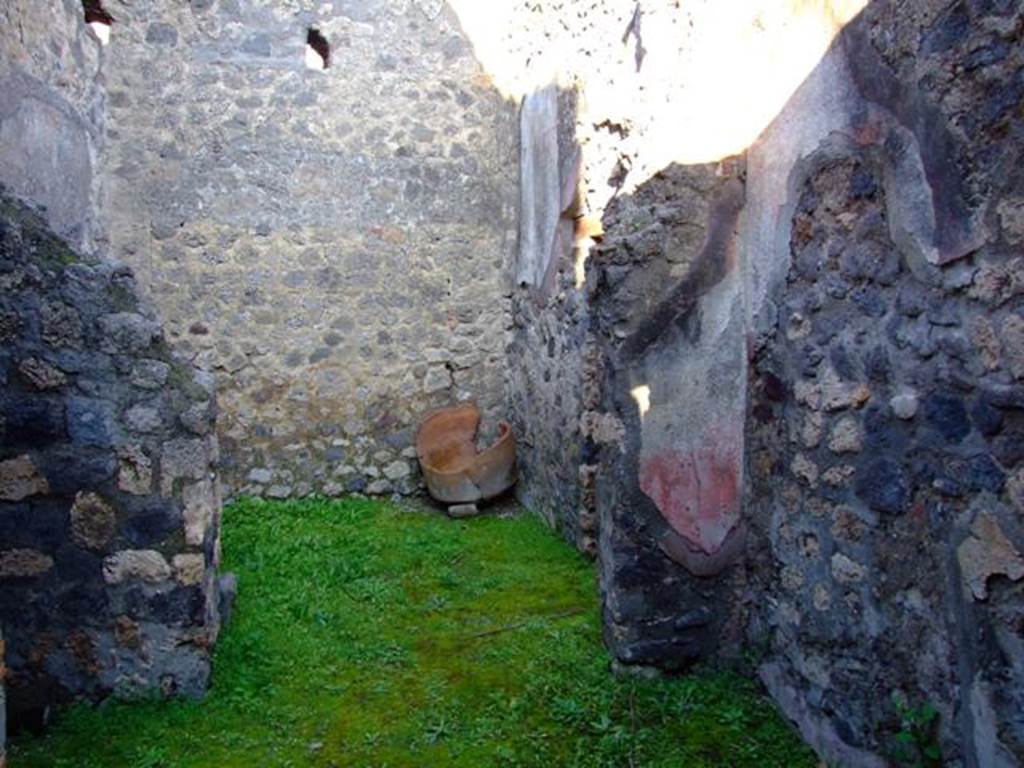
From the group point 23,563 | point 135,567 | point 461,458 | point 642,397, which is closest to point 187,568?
point 135,567

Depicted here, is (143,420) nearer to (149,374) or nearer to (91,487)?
(149,374)

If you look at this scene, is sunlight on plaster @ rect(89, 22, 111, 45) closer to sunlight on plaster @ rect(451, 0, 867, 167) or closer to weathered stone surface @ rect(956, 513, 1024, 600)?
sunlight on plaster @ rect(451, 0, 867, 167)

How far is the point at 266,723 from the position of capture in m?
3.26

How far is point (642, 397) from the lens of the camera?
11.0 ft

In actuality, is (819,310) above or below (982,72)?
below

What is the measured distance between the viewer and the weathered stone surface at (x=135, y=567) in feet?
10.8

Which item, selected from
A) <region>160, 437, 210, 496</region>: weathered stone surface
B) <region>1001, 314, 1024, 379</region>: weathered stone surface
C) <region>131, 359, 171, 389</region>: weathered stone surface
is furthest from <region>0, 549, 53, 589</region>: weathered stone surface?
<region>1001, 314, 1024, 379</region>: weathered stone surface

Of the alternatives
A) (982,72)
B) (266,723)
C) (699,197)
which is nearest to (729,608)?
(699,197)

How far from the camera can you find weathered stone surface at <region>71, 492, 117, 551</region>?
326cm

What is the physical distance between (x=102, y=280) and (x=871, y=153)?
2.70m

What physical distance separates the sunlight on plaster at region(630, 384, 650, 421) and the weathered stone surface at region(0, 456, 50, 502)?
224 centimetres

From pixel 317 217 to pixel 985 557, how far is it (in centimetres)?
560

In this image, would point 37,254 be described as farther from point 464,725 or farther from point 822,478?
point 822,478

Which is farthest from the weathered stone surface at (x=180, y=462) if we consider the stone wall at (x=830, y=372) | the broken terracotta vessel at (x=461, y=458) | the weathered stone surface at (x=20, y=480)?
the broken terracotta vessel at (x=461, y=458)
